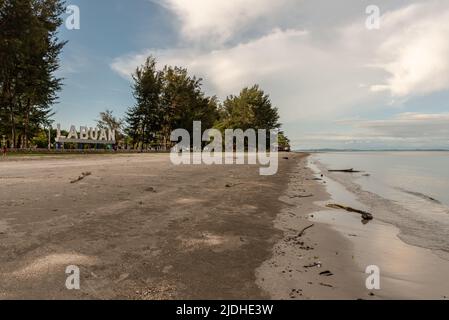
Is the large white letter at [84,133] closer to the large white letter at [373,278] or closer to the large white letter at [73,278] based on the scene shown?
the large white letter at [73,278]

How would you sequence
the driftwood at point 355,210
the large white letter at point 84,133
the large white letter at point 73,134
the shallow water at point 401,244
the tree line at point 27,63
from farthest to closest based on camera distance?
the large white letter at point 84,133
the large white letter at point 73,134
the tree line at point 27,63
the driftwood at point 355,210
the shallow water at point 401,244

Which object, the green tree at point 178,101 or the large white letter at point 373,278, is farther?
the green tree at point 178,101

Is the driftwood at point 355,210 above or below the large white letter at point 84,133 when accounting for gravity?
below

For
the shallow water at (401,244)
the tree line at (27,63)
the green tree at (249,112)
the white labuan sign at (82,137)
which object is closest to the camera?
the shallow water at (401,244)

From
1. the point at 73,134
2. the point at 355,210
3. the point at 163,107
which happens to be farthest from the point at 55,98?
the point at 355,210

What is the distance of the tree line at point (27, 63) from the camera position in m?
35.9

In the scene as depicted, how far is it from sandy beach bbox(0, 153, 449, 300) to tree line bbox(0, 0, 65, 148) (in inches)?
1354

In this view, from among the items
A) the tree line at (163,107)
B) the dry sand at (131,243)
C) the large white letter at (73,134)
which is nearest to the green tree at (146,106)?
the tree line at (163,107)

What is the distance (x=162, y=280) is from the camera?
15.0 ft

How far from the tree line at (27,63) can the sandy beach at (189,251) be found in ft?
113

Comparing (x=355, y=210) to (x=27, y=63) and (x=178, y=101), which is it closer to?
(x=27, y=63)

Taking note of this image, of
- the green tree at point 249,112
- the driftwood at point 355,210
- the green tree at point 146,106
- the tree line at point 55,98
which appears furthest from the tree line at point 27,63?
the green tree at point 249,112

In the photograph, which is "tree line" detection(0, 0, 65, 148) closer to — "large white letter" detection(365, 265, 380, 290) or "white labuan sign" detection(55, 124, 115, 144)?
"white labuan sign" detection(55, 124, 115, 144)

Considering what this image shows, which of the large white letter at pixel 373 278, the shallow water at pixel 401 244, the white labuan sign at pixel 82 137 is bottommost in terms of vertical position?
the shallow water at pixel 401 244
